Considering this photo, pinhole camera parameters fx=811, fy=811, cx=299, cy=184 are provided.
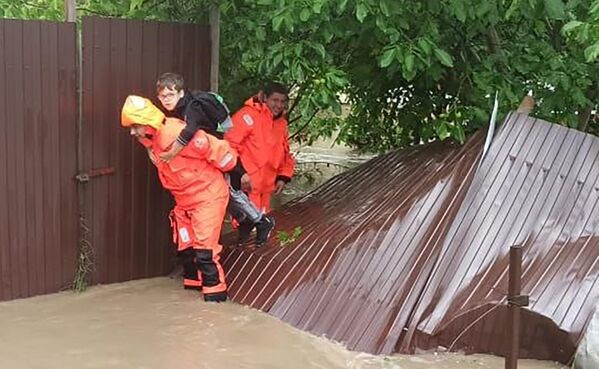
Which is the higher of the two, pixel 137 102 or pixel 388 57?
pixel 388 57

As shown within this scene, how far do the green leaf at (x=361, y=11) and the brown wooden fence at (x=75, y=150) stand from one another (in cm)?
143

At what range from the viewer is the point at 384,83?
24.5 ft

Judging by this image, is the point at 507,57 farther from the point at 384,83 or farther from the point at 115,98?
the point at 115,98

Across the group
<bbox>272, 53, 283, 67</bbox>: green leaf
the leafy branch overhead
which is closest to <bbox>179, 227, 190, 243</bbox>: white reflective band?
the leafy branch overhead

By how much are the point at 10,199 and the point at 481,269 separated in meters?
3.13

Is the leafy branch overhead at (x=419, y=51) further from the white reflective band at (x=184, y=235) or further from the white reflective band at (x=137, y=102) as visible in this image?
the white reflective band at (x=184, y=235)

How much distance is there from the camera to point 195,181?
555 centimetres

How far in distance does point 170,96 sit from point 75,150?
0.78 metres

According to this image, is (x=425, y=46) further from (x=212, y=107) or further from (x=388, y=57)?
(x=212, y=107)

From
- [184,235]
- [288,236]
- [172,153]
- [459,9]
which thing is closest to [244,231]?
[288,236]

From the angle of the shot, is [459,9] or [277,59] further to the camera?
[277,59]

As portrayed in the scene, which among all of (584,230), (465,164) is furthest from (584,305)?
(465,164)

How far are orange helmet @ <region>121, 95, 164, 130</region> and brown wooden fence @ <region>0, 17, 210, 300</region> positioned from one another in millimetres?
433

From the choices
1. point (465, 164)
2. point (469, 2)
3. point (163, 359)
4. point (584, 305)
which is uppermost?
point (469, 2)
